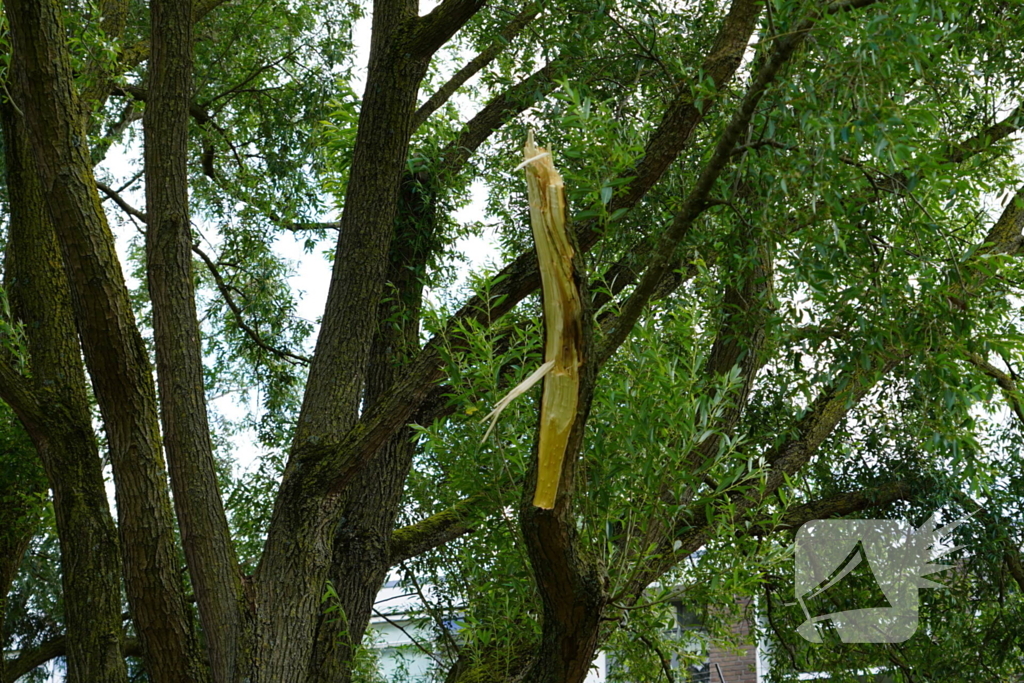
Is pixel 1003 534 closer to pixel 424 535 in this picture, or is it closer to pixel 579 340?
pixel 424 535

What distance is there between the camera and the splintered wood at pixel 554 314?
264 centimetres

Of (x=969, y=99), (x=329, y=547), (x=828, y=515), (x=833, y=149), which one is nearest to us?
(x=833, y=149)

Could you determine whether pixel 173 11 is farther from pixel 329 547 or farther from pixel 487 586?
pixel 487 586

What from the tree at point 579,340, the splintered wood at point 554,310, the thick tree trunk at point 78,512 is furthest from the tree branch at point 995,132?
the thick tree trunk at point 78,512

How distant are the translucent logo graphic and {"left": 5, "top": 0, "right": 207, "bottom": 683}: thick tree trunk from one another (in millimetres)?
3562

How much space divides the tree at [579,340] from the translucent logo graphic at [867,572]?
0.43ft

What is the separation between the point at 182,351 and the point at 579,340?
2.33m

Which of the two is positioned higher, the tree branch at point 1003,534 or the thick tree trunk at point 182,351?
the thick tree trunk at point 182,351

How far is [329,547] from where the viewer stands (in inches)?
173

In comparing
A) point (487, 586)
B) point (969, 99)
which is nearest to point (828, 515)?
point (969, 99)

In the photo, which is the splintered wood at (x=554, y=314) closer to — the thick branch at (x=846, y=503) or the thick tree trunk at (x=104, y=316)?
the thick tree trunk at (x=104, y=316)

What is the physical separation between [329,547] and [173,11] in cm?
262

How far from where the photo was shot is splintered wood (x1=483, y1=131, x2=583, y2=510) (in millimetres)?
2641

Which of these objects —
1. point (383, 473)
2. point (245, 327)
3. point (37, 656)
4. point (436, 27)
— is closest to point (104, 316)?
point (383, 473)
